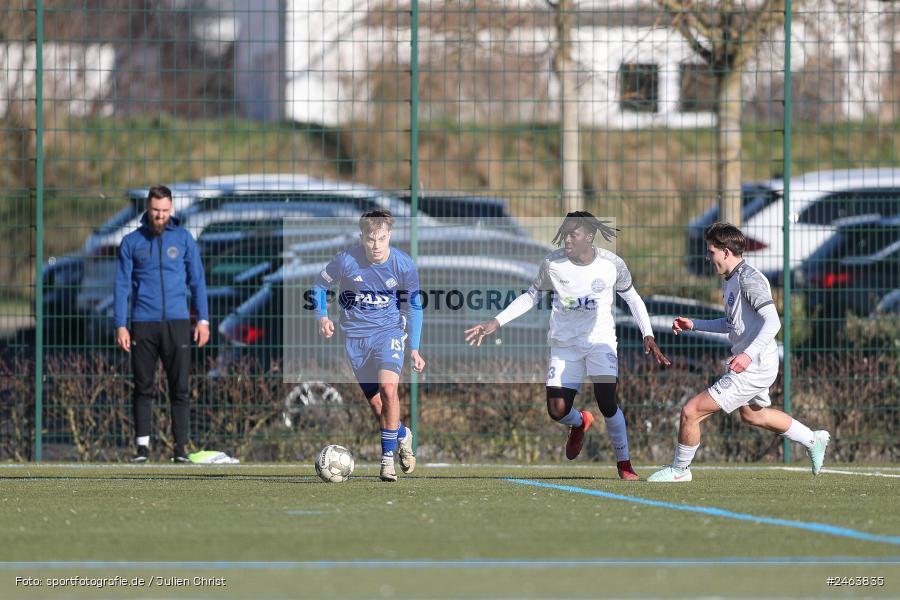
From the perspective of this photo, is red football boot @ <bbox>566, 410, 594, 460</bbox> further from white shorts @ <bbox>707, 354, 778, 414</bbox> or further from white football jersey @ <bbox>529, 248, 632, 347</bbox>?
white shorts @ <bbox>707, 354, 778, 414</bbox>

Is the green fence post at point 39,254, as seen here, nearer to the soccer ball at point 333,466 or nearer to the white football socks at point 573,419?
the soccer ball at point 333,466

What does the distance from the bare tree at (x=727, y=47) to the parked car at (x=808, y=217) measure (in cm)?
35

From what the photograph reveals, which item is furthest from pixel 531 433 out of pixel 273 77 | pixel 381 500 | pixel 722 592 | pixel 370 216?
pixel 273 77

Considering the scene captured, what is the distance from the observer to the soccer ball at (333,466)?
10.4m

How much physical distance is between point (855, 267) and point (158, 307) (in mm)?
5766

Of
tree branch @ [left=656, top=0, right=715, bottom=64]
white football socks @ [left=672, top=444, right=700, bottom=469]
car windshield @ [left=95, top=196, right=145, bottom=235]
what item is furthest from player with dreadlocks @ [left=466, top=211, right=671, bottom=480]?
car windshield @ [left=95, top=196, right=145, bottom=235]

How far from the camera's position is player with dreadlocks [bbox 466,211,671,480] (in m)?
10.9

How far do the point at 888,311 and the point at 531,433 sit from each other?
3.17m

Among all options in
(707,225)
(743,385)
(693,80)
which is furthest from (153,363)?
(693,80)

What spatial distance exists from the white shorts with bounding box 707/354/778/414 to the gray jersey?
0.30ft

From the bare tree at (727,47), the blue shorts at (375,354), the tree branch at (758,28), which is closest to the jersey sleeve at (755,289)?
the blue shorts at (375,354)

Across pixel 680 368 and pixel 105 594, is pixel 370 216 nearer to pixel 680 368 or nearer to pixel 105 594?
pixel 680 368

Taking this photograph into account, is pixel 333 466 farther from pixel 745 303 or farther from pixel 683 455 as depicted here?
pixel 745 303

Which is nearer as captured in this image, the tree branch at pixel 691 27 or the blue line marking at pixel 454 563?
the blue line marking at pixel 454 563
